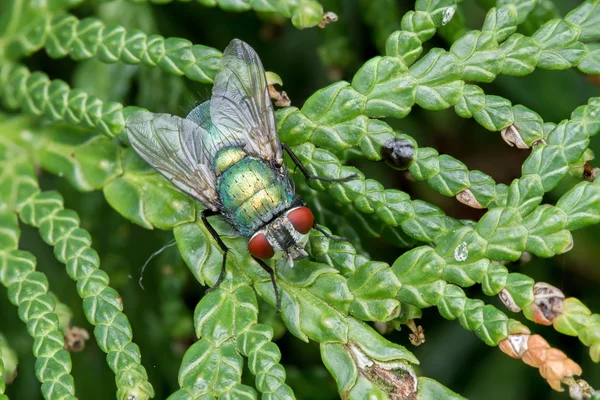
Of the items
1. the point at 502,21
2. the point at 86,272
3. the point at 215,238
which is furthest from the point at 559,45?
the point at 86,272

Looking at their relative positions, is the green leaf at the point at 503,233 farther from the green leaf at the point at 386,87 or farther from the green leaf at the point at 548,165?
the green leaf at the point at 386,87

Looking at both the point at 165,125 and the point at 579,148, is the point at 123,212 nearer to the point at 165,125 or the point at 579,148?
the point at 165,125

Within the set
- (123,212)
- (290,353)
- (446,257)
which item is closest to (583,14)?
(446,257)

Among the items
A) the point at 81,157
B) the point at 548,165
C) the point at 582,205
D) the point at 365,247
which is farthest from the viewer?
the point at 365,247

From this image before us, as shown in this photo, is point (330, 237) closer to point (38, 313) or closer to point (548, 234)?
point (548, 234)

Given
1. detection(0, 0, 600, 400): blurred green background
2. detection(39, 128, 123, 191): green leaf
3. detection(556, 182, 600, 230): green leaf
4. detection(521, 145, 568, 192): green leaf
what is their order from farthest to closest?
detection(0, 0, 600, 400): blurred green background
detection(39, 128, 123, 191): green leaf
detection(521, 145, 568, 192): green leaf
detection(556, 182, 600, 230): green leaf

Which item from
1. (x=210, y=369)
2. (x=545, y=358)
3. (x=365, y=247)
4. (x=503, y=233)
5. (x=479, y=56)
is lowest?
(x=365, y=247)

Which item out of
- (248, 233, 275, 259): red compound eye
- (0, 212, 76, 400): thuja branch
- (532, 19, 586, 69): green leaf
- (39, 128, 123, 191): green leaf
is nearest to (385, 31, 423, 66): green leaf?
(532, 19, 586, 69): green leaf

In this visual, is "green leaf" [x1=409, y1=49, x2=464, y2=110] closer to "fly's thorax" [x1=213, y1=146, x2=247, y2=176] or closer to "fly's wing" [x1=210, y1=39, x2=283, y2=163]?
"fly's wing" [x1=210, y1=39, x2=283, y2=163]
